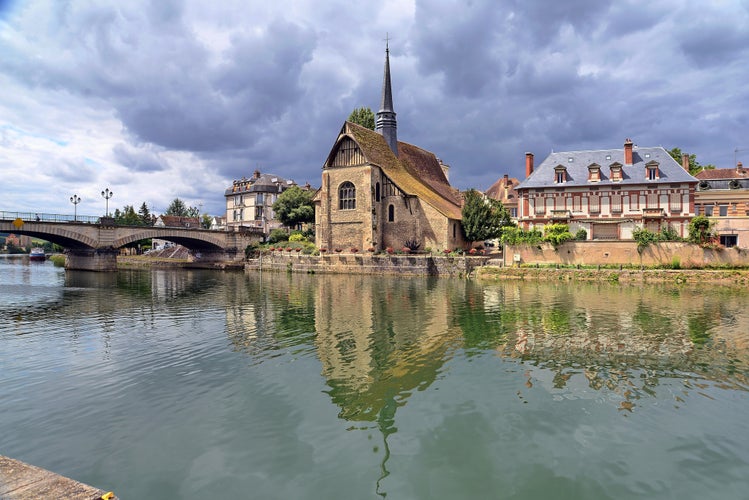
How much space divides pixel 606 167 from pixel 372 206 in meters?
24.4

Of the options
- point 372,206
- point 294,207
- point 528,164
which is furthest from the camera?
→ point 294,207

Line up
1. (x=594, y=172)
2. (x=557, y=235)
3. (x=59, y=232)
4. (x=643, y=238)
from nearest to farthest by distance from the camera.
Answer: (x=643, y=238)
(x=557, y=235)
(x=594, y=172)
(x=59, y=232)

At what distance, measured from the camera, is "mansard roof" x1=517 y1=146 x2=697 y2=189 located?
137 feet

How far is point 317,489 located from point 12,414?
694 cm

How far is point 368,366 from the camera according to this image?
11797 millimetres

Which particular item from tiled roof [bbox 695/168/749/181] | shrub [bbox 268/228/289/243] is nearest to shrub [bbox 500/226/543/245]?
tiled roof [bbox 695/168/749/181]

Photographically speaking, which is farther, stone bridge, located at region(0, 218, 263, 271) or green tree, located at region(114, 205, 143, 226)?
green tree, located at region(114, 205, 143, 226)

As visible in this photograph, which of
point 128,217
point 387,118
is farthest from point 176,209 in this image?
point 387,118

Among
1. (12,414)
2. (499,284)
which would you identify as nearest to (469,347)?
(12,414)

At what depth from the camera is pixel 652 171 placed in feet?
137

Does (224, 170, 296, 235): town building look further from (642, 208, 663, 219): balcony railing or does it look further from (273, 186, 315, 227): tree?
(642, 208, 663, 219): balcony railing

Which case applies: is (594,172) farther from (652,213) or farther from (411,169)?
(411,169)

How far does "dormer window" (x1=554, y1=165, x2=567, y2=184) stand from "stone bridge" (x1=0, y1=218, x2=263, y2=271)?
134 ft

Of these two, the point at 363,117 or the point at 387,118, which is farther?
the point at 363,117
